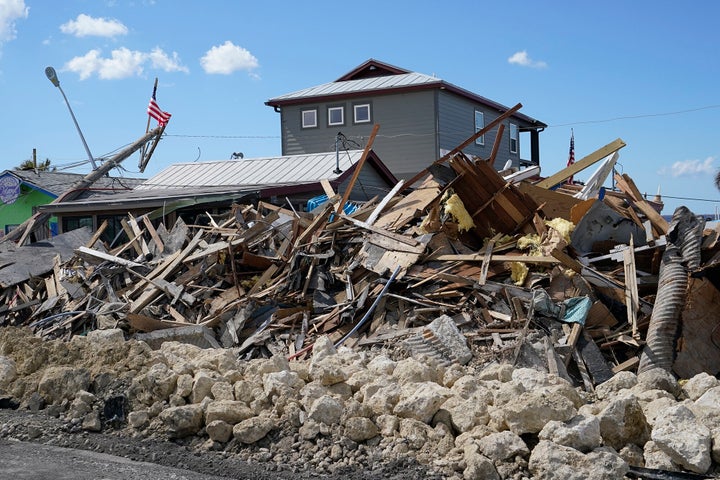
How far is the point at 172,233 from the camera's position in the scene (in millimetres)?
14266

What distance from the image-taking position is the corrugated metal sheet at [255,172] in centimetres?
2233

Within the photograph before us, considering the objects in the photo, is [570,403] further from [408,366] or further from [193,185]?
[193,185]

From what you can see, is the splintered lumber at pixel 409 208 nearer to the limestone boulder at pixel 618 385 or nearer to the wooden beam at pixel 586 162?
the wooden beam at pixel 586 162

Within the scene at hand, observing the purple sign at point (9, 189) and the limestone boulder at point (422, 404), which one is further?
the purple sign at point (9, 189)

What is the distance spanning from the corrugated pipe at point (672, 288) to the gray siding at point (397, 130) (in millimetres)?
17946

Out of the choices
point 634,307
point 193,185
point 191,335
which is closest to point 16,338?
point 191,335

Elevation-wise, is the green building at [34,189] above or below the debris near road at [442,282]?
above

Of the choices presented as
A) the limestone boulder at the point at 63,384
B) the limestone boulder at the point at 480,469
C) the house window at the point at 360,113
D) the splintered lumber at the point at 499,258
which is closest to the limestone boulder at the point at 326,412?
the limestone boulder at the point at 480,469

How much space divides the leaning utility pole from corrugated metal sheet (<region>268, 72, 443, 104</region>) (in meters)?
5.29

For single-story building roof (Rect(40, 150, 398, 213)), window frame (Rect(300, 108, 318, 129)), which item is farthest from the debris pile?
window frame (Rect(300, 108, 318, 129))

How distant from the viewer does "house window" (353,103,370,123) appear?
2898cm

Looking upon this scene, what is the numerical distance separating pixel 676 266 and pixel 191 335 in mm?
7061

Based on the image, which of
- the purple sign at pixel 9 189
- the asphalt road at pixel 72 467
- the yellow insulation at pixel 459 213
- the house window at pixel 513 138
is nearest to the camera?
the asphalt road at pixel 72 467

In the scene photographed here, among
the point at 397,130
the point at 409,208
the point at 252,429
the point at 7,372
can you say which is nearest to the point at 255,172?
the point at 397,130
